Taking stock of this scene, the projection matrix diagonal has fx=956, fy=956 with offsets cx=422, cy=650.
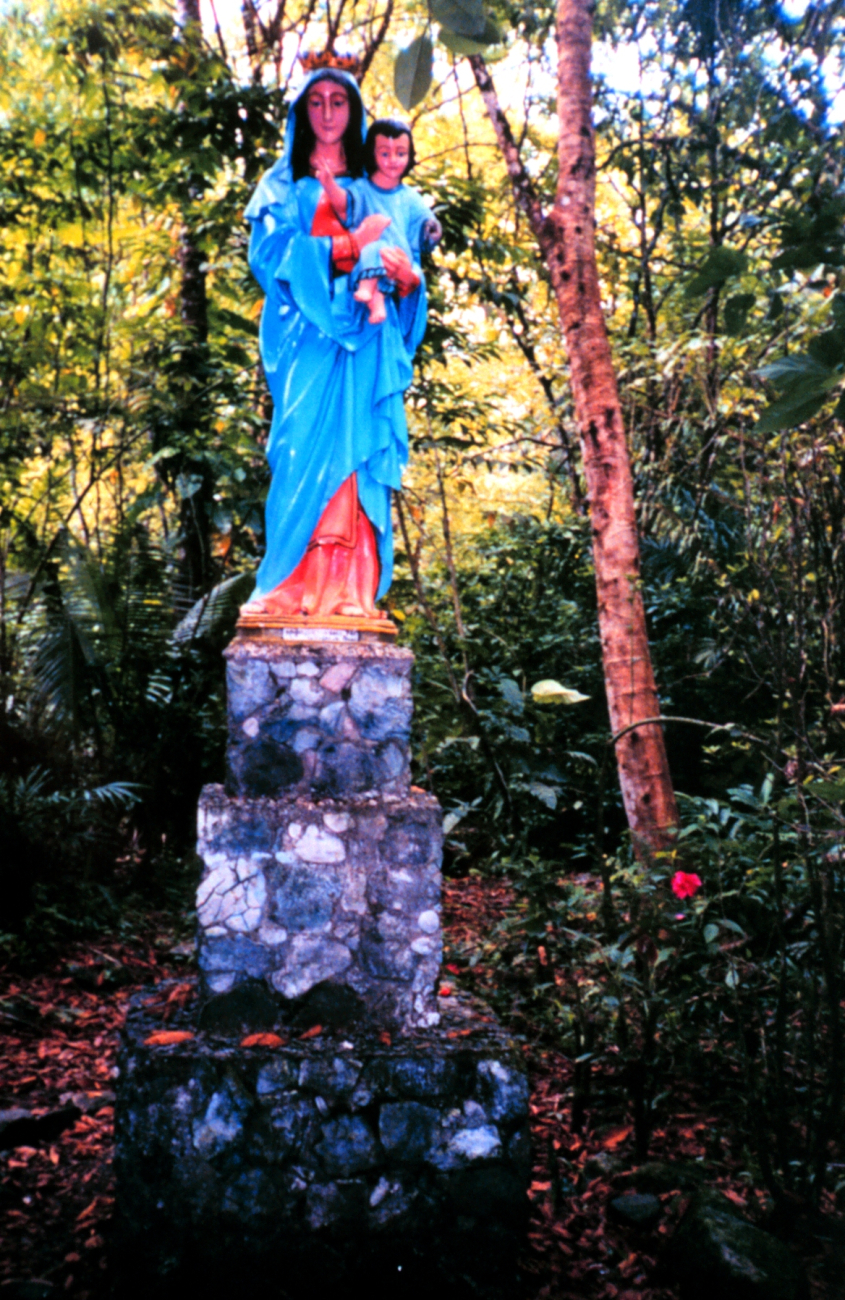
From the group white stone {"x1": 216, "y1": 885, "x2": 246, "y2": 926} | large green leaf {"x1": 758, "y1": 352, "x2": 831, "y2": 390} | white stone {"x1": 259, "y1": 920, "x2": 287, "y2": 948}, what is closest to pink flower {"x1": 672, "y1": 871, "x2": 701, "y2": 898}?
white stone {"x1": 259, "y1": 920, "x2": 287, "y2": 948}

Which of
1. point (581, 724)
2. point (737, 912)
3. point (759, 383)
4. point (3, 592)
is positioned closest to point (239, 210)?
point (3, 592)

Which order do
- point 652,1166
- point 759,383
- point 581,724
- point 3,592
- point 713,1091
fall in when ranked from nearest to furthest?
point 652,1166 → point 713,1091 → point 759,383 → point 3,592 → point 581,724

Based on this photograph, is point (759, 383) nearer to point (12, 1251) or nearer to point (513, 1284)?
point (513, 1284)

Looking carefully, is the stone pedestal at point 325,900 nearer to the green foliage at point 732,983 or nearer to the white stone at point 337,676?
the white stone at point 337,676

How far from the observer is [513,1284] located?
2936mm

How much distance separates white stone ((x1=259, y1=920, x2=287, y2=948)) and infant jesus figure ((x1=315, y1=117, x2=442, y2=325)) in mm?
2165

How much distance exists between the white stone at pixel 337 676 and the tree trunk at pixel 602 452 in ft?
7.09

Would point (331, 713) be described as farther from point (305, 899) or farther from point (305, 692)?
point (305, 899)

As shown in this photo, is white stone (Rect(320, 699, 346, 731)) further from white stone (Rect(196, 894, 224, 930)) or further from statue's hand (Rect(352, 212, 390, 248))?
statue's hand (Rect(352, 212, 390, 248))

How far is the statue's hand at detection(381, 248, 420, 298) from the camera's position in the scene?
11.3ft

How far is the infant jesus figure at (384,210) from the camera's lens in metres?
3.44

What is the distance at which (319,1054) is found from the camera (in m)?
3.00

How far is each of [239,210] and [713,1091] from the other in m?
6.31

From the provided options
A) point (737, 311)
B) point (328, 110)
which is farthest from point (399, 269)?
point (737, 311)
